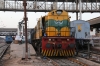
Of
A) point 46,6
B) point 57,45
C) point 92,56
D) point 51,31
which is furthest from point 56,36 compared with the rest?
point 46,6

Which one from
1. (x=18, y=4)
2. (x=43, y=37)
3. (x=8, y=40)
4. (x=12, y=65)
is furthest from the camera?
(x=8, y=40)

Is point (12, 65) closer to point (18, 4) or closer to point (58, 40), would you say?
point (58, 40)

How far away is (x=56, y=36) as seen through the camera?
57.0ft

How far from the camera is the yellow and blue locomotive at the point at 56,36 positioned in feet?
54.4

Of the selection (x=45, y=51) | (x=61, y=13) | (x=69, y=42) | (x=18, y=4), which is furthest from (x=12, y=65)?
(x=18, y=4)

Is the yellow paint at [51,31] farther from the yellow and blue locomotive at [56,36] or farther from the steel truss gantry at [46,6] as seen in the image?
the steel truss gantry at [46,6]

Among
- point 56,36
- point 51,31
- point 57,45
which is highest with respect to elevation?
point 51,31

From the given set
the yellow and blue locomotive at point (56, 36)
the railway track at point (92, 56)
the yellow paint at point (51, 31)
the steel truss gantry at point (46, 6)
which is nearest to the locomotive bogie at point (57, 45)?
the yellow and blue locomotive at point (56, 36)

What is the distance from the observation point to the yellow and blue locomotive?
54.4ft

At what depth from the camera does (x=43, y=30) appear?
59.7 feet

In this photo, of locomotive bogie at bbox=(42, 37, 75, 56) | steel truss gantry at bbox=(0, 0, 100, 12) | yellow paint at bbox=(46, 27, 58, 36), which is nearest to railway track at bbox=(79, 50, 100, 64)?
locomotive bogie at bbox=(42, 37, 75, 56)

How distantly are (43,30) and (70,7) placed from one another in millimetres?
19948

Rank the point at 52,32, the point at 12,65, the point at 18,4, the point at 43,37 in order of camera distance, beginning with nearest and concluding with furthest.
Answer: the point at 12,65 → the point at 43,37 → the point at 52,32 → the point at 18,4

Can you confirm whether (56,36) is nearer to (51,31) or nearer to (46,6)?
(51,31)
